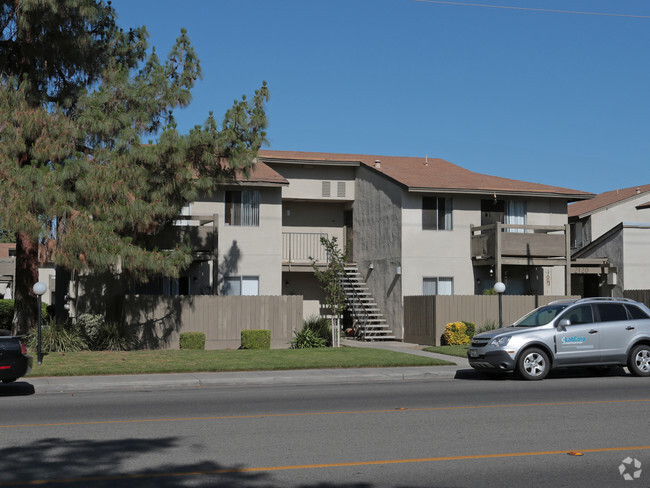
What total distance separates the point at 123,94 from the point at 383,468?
1645cm

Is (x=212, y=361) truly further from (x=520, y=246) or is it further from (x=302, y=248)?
(x=520, y=246)

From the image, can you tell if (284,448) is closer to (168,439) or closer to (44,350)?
(168,439)

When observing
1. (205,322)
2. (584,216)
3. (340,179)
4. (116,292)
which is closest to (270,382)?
(205,322)

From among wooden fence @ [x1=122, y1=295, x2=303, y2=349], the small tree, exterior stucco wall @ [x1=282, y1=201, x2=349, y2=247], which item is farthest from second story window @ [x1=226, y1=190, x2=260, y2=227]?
exterior stucco wall @ [x1=282, y1=201, x2=349, y2=247]

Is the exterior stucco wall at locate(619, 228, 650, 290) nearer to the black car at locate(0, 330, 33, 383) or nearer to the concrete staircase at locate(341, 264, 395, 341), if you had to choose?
the concrete staircase at locate(341, 264, 395, 341)

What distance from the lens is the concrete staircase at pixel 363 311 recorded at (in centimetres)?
2869

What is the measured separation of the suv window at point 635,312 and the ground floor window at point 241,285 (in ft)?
46.9

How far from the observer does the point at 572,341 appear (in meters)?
16.0

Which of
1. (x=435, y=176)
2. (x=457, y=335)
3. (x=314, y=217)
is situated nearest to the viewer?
(x=457, y=335)

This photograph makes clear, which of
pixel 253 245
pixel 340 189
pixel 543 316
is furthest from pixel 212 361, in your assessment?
pixel 340 189

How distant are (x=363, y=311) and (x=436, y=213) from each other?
4.72 m

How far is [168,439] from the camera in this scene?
29.8ft

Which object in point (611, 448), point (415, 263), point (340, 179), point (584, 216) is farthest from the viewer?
point (584, 216)

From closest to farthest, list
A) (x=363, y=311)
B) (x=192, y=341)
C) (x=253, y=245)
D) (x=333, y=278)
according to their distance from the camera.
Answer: (x=192, y=341) → (x=253, y=245) → (x=333, y=278) → (x=363, y=311)
